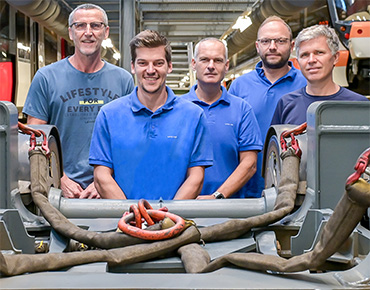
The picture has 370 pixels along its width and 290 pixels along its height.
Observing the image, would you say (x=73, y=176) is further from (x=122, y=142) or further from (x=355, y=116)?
(x=355, y=116)

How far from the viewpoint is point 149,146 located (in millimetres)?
2746

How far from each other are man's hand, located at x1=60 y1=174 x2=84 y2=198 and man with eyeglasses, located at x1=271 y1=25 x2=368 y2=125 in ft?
4.01

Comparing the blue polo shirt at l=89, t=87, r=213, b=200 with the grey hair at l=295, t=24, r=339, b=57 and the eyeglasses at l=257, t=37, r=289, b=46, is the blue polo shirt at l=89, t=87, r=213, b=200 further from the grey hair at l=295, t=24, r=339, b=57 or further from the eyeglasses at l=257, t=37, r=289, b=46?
the eyeglasses at l=257, t=37, r=289, b=46

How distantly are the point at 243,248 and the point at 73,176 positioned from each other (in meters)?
1.60

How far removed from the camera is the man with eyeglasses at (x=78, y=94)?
131 inches

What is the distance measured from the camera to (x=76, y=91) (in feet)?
11.0

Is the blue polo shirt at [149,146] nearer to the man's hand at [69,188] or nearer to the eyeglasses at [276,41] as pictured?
the man's hand at [69,188]

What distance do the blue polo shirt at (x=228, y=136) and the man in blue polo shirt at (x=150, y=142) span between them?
377 mm

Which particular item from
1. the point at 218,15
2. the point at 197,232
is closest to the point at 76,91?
the point at 197,232

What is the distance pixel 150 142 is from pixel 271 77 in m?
1.30

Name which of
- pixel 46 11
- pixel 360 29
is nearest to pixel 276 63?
pixel 360 29

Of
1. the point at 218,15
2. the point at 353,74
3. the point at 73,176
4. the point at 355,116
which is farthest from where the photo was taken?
the point at 218,15

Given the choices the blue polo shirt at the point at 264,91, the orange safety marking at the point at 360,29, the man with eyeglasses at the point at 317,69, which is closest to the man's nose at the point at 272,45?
the blue polo shirt at the point at 264,91

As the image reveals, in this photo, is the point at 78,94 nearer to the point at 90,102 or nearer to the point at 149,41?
the point at 90,102
